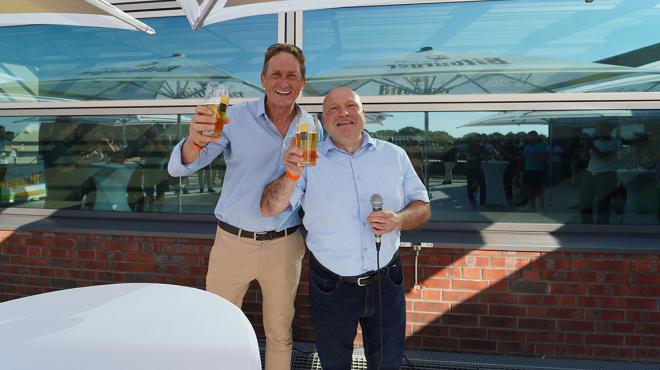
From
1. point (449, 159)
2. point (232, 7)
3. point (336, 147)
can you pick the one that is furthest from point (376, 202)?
point (449, 159)

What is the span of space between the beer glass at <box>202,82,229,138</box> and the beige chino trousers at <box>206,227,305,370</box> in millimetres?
625

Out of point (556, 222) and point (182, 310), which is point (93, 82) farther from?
point (556, 222)

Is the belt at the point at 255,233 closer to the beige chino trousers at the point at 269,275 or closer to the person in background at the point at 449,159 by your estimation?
the beige chino trousers at the point at 269,275

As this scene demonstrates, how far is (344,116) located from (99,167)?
2515 millimetres

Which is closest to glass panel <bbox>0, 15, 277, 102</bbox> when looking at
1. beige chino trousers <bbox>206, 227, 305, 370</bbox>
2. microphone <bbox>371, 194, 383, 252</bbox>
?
beige chino trousers <bbox>206, 227, 305, 370</bbox>

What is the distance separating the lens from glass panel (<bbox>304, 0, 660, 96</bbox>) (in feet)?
9.16

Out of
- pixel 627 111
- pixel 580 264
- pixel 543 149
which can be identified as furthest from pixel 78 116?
pixel 627 111

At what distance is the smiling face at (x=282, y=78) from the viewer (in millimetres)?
2029

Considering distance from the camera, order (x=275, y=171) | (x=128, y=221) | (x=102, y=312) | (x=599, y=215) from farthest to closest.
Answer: (x=128, y=221) → (x=599, y=215) → (x=275, y=171) → (x=102, y=312)

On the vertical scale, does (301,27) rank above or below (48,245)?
above

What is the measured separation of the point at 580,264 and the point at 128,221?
3219 millimetres

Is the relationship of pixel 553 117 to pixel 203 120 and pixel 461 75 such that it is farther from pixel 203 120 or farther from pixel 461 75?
pixel 203 120

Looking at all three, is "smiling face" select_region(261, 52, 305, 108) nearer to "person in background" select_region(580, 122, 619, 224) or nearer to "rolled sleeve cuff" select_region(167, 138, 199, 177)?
"rolled sleeve cuff" select_region(167, 138, 199, 177)

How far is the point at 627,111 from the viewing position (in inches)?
111
